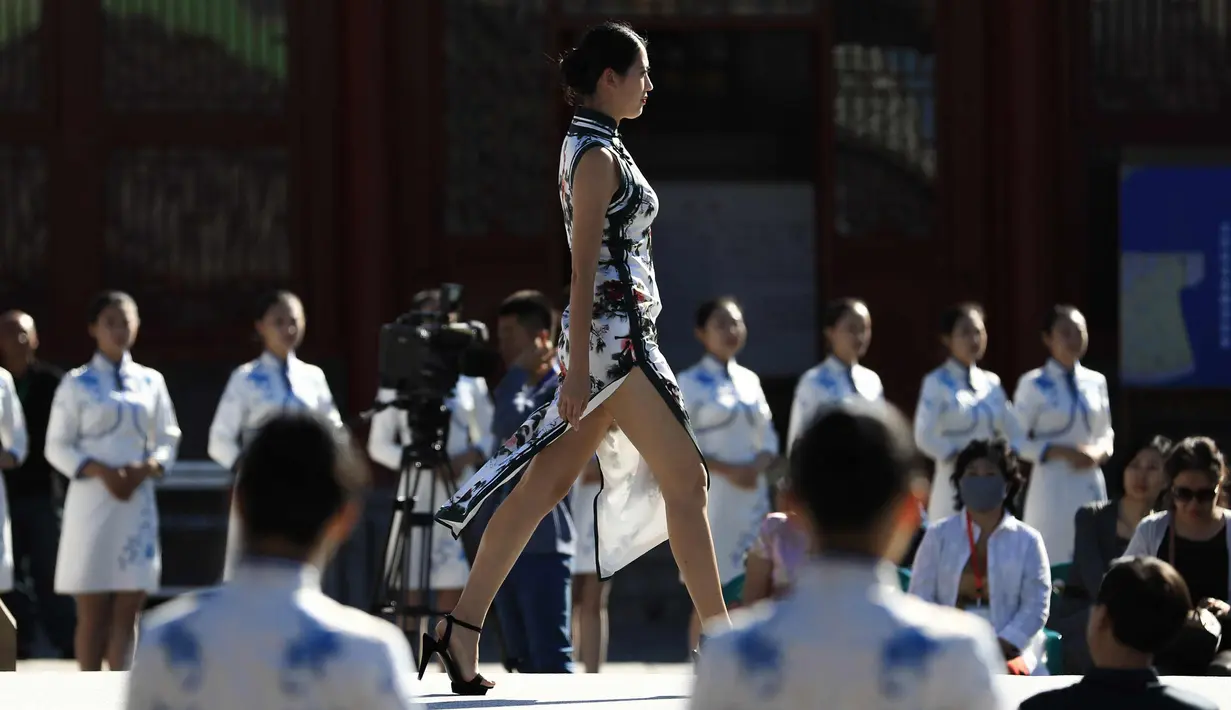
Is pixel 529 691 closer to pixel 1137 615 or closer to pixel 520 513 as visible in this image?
pixel 520 513

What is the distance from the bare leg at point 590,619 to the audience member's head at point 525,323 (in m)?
1.24

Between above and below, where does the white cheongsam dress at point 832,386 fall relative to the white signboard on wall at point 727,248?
below

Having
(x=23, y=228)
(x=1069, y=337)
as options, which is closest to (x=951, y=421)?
(x=1069, y=337)

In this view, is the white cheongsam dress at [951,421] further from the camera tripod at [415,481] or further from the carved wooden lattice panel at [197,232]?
the carved wooden lattice panel at [197,232]

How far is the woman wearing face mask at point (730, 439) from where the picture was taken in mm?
8188

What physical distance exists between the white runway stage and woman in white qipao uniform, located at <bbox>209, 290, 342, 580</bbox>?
2.78 m

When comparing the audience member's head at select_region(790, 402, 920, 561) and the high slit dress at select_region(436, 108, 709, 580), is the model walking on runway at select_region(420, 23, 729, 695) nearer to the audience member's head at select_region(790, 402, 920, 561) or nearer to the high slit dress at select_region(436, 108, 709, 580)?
the high slit dress at select_region(436, 108, 709, 580)

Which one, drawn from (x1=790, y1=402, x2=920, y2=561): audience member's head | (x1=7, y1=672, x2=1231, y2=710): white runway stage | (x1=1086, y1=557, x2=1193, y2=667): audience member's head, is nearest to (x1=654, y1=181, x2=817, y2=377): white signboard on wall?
(x1=7, y1=672, x2=1231, y2=710): white runway stage

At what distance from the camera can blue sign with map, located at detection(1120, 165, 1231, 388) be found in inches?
371

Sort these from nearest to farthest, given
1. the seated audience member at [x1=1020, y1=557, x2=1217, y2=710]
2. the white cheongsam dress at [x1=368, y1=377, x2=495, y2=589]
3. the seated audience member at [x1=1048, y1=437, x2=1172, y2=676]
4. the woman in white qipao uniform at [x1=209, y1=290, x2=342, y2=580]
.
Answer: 1. the seated audience member at [x1=1020, y1=557, x2=1217, y2=710]
2. the seated audience member at [x1=1048, y1=437, x2=1172, y2=676]
3. the woman in white qipao uniform at [x1=209, y1=290, x2=342, y2=580]
4. the white cheongsam dress at [x1=368, y1=377, x2=495, y2=589]

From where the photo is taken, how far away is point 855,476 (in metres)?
2.71

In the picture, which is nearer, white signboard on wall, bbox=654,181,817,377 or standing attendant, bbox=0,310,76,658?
standing attendant, bbox=0,310,76,658

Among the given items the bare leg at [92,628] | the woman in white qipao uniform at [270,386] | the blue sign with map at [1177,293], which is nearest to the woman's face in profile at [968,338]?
the blue sign with map at [1177,293]

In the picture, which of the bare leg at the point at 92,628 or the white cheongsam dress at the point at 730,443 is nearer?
the bare leg at the point at 92,628
